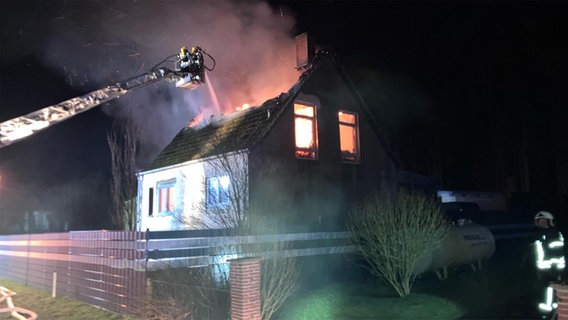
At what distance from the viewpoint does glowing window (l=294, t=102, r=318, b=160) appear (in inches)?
585

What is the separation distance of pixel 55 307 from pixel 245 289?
6454 millimetres

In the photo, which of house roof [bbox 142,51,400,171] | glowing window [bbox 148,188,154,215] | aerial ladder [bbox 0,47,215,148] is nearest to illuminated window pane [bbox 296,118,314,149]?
house roof [bbox 142,51,400,171]

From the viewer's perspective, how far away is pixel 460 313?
340 inches

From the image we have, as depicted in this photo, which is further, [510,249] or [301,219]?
[510,249]

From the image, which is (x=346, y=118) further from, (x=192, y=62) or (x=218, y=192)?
(x=192, y=62)

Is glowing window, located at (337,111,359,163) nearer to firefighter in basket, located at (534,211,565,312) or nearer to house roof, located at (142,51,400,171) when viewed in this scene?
house roof, located at (142,51,400,171)

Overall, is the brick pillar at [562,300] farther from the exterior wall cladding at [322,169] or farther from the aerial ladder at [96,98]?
the aerial ladder at [96,98]

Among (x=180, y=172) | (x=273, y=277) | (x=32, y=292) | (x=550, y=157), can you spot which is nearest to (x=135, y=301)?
(x=273, y=277)

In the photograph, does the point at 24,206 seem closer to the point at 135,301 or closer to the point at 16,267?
the point at 16,267

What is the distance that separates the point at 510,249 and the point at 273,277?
13709mm

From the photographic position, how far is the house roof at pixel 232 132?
13844 millimetres

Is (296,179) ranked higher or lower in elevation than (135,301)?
higher

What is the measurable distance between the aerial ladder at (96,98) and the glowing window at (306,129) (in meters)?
4.01

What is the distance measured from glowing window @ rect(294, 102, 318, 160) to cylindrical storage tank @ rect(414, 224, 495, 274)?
5458 mm
